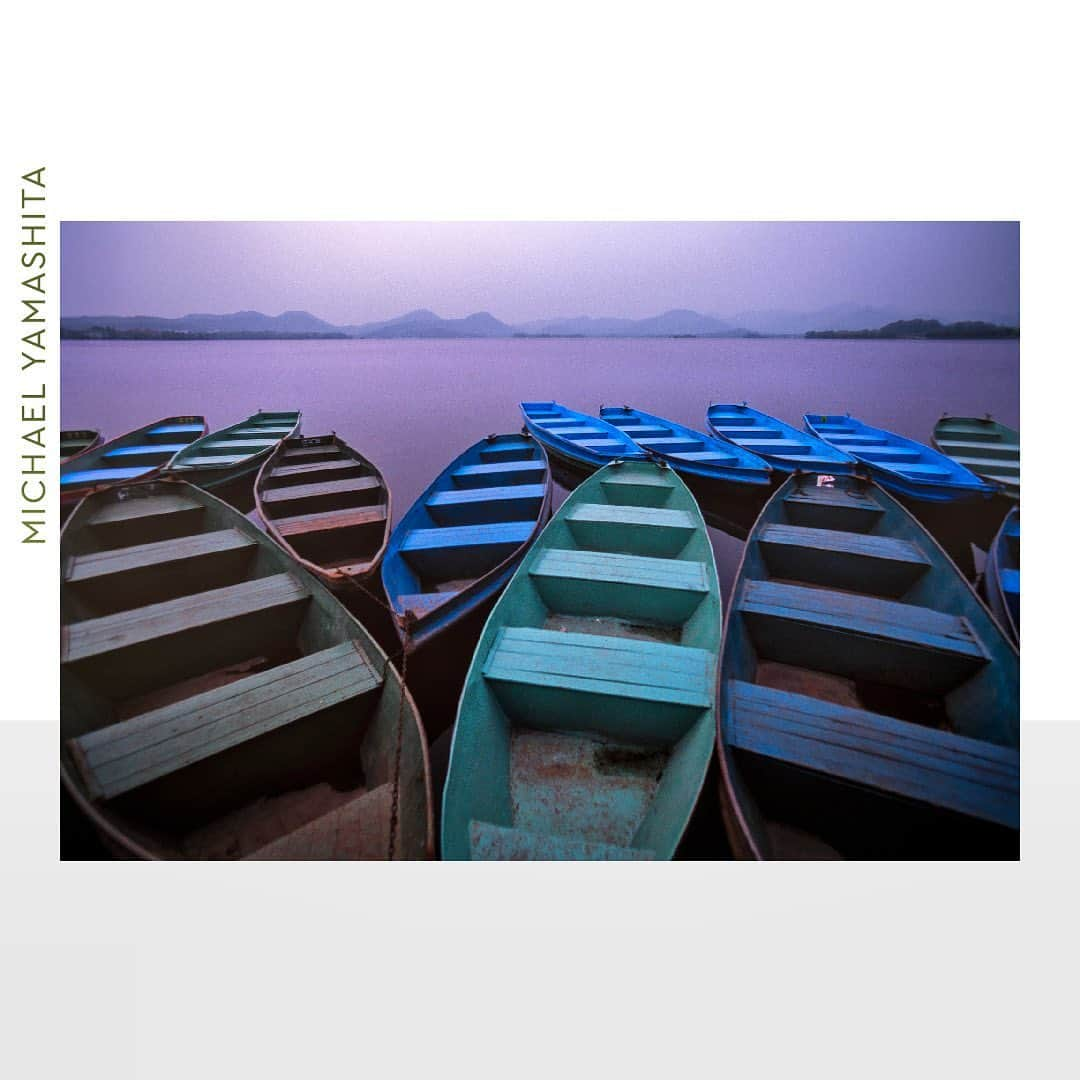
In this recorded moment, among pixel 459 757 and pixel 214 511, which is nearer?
pixel 459 757

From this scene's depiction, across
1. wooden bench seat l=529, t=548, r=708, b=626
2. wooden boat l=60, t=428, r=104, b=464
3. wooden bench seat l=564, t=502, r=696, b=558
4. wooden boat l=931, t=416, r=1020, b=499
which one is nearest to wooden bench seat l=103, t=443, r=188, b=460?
wooden boat l=60, t=428, r=104, b=464

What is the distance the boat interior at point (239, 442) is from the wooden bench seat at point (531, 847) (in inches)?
211

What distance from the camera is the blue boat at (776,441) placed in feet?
20.5

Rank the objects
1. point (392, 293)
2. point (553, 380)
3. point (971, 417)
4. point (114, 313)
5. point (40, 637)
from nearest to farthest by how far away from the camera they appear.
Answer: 1. point (40, 637)
2. point (114, 313)
3. point (392, 293)
4. point (971, 417)
5. point (553, 380)

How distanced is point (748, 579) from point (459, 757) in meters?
2.42

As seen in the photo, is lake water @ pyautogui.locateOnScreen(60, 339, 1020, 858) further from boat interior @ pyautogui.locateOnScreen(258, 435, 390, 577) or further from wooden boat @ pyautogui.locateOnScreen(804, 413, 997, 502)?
boat interior @ pyautogui.locateOnScreen(258, 435, 390, 577)

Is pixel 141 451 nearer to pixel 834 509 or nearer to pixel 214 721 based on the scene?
pixel 214 721

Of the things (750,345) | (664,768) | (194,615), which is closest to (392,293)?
(194,615)

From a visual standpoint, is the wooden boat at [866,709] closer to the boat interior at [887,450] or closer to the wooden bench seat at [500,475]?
the boat interior at [887,450]

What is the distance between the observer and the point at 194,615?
3396 millimetres

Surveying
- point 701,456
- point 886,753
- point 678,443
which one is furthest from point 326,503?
point 886,753

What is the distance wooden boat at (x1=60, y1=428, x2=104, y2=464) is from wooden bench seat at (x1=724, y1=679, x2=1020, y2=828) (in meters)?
6.09

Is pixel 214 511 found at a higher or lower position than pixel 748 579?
higher

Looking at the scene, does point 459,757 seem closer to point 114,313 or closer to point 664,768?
point 664,768
